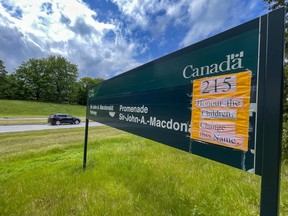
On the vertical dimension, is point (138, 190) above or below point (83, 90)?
below

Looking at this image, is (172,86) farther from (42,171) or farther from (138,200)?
(42,171)

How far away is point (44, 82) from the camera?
189 feet

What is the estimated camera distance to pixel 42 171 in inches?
160

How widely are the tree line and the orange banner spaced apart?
199 ft

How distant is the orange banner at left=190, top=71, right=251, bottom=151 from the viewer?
3.92 ft

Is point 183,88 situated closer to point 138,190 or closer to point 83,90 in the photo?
point 138,190

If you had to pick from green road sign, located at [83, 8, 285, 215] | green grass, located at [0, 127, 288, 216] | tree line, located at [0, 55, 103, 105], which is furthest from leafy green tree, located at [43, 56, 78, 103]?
green road sign, located at [83, 8, 285, 215]

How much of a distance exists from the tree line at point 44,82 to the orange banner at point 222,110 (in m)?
60.8

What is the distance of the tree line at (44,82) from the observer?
52406mm

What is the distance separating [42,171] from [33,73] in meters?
62.8

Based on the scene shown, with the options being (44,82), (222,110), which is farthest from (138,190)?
(44,82)

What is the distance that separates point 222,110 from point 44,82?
211 feet

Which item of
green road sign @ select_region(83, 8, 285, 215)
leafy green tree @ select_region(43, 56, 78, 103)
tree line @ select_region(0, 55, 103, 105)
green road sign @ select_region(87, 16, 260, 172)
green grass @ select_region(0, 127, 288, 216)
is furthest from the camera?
leafy green tree @ select_region(43, 56, 78, 103)

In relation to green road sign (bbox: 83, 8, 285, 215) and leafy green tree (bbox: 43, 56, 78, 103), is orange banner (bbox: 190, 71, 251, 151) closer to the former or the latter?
green road sign (bbox: 83, 8, 285, 215)
